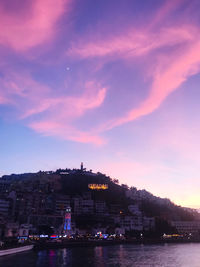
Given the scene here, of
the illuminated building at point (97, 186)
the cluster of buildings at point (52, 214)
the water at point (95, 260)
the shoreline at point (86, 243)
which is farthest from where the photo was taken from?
the illuminated building at point (97, 186)

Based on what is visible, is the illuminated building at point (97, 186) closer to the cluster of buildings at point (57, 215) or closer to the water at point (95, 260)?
the cluster of buildings at point (57, 215)

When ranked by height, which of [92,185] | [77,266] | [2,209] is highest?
[92,185]

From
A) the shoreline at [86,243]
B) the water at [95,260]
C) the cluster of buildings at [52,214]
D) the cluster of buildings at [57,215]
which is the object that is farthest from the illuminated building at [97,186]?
the water at [95,260]

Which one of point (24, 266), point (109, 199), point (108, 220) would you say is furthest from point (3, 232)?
point (109, 199)

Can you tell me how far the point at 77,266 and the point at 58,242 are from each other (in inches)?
1924

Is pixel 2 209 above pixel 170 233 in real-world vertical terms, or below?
above

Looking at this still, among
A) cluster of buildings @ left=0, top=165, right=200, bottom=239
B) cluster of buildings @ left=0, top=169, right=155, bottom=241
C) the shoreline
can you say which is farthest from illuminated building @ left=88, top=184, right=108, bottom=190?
the shoreline

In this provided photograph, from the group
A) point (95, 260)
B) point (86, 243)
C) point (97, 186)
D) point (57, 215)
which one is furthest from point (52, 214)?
point (95, 260)

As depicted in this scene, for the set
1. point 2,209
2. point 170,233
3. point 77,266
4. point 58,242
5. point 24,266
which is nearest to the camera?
point 24,266

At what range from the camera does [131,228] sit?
138250 mm

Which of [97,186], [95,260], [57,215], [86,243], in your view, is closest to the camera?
[95,260]

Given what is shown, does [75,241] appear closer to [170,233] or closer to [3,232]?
[3,232]

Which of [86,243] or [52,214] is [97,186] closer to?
[52,214]

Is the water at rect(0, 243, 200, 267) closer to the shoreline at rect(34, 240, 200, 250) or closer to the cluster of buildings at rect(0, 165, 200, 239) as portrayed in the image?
the shoreline at rect(34, 240, 200, 250)
